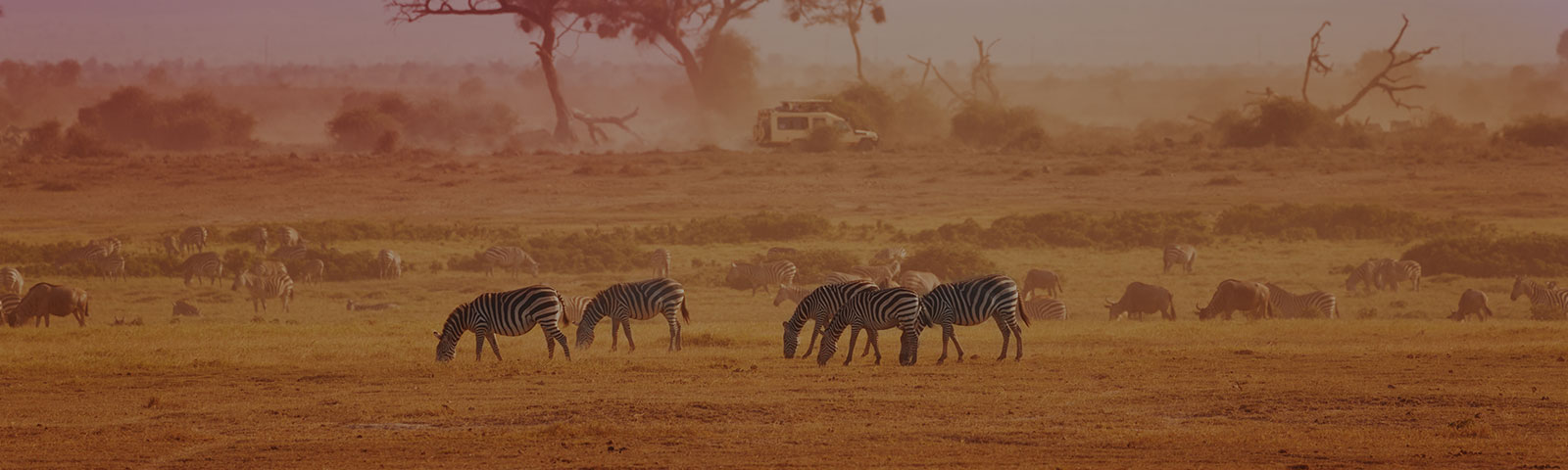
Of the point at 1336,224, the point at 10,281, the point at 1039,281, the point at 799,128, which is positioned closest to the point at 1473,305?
the point at 1039,281

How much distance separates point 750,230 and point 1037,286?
408 inches

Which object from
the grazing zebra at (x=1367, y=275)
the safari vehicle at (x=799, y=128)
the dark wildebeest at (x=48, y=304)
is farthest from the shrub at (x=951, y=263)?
the safari vehicle at (x=799, y=128)

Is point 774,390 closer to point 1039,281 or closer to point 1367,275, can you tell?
point 1039,281

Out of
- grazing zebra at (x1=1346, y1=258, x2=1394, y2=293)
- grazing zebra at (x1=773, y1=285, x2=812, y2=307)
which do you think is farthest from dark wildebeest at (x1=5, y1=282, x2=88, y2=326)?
grazing zebra at (x1=1346, y1=258, x2=1394, y2=293)

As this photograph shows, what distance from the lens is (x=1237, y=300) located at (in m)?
23.3

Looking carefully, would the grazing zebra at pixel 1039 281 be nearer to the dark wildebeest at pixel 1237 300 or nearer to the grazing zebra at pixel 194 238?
the dark wildebeest at pixel 1237 300

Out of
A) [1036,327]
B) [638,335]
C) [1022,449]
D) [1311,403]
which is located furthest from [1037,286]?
[1022,449]

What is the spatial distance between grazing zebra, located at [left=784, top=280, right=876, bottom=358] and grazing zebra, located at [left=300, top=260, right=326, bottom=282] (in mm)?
14624

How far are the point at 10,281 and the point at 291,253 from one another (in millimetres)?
5735

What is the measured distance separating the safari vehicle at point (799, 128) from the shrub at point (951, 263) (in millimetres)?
24415

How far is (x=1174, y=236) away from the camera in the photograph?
114 ft

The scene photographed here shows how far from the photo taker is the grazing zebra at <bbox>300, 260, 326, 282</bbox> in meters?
30.0

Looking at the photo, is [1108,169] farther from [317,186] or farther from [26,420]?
[26,420]

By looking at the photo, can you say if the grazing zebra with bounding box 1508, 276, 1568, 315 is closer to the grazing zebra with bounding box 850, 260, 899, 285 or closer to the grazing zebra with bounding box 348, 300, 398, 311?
the grazing zebra with bounding box 850, 260, 899, 285
